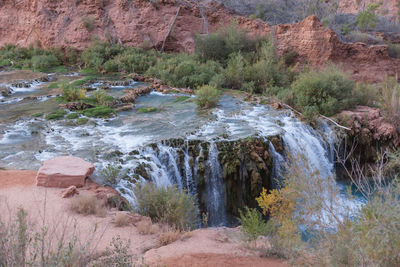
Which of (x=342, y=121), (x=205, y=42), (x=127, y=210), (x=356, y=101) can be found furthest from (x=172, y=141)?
(x=205, y=42)

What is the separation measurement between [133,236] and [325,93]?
759 centimetres

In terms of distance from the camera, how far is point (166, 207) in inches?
185

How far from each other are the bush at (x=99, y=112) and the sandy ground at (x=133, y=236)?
4.16m

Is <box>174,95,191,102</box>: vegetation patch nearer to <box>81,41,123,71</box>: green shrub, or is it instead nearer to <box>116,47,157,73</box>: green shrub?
<box>116,47,157,73</box>: green shrub

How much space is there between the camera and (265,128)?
841 centimetres

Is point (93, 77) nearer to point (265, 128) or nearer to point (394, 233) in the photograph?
point (265, 128)

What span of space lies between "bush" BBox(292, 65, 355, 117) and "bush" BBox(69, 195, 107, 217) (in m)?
6.66

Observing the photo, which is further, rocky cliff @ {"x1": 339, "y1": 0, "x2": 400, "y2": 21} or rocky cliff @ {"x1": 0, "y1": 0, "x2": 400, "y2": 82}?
rocky cliff @ {"x1": 339, "y1": 0, "x2": 400, "y2": 21}

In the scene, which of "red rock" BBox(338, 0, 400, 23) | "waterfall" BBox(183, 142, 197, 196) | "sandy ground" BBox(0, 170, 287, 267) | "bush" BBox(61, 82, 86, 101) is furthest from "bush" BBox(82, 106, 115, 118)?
"red rock" BBox(338, 0, 400, 23)

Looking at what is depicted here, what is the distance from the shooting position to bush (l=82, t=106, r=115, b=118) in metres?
9.22

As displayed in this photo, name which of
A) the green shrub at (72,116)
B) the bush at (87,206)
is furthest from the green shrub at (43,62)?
the bush at (87,206)

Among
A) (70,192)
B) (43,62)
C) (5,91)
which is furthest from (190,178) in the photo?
(43,62)

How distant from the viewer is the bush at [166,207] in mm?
4668

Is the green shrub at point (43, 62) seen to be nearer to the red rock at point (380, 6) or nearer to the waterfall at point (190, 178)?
the waterfall at point (190, 178)
